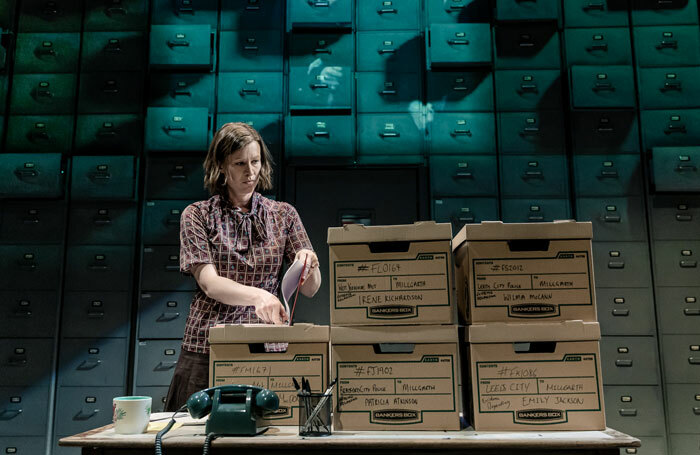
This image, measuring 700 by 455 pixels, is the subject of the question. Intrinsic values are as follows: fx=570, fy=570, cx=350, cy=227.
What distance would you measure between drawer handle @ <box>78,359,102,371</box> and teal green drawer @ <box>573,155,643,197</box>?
7.87 ft

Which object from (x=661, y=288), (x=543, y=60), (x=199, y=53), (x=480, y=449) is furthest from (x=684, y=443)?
(x=199, y=53)

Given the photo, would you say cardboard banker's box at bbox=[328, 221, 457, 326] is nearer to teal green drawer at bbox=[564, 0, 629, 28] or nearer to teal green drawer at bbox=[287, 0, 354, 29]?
teal green drawer at bbox=[287, 0, 354, 29]

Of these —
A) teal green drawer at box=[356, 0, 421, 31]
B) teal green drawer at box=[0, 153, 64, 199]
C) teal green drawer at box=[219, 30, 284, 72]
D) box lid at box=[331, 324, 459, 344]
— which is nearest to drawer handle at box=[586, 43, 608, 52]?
teal green drawer at box=[356, 0, 421, 31]

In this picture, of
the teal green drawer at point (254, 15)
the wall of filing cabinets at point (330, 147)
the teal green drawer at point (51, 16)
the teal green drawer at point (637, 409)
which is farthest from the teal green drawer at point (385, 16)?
the teal green drawer at point (637, 409)

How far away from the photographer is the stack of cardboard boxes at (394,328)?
102 centimetres

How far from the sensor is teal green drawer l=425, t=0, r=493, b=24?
2.93 meters

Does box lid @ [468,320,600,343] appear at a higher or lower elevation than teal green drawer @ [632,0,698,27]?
lower

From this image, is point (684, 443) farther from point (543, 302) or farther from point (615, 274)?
point (543, 302)

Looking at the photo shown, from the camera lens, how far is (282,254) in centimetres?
146

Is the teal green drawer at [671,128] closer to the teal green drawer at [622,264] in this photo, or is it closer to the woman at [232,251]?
the teal green drawer at [622,264]

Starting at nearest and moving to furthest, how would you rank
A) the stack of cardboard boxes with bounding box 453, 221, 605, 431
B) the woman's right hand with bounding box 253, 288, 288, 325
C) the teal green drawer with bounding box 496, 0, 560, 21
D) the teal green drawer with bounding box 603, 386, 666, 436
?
the stack of cardboard boxes with bounding box 453, 221, 605, 431 < the woman's right hand with bounding box 253, 288, 288, 325 < the teal green drawer with bounding box 603, 386, 666, 436 < the teal green drawer with bounding box 496, 0, 560, 21

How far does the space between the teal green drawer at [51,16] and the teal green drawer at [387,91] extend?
1.51 meters

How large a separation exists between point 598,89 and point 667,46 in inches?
17.1

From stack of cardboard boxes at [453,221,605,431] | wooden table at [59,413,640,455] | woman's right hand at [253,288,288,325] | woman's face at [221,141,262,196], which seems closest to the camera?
wooden table at [59,413,640,455]
